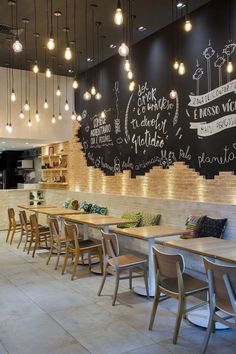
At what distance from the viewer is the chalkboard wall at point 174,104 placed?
6156 millimetres

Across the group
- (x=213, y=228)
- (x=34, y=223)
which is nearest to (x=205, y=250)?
(x=213, y=228)

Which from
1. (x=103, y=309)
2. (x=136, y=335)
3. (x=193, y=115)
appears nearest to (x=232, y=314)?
(x=136, y=335)

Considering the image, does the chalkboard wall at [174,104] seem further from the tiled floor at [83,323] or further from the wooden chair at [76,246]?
the tiled floor at [83,323]

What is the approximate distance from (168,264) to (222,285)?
702mm

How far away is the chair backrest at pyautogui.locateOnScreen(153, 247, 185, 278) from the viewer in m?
3.61

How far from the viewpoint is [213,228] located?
18.9ft

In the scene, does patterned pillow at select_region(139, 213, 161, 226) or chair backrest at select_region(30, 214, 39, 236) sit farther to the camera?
chair backrest at select_region(30, 214, 39, 236)

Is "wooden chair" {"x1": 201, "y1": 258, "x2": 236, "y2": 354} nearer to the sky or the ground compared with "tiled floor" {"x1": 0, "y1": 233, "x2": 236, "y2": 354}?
nearer to the sky

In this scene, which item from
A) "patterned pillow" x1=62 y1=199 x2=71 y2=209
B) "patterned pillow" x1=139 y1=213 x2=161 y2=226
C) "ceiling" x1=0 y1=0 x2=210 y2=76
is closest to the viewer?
"ceiling" x1=0 y1=0 x2=210 y2=76

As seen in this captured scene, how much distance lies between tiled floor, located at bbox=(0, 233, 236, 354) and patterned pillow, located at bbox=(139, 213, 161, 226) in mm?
1676

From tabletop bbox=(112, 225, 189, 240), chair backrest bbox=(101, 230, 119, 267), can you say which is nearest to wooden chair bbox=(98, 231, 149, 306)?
chair backrest bbox=(101, 230, 119, 267)

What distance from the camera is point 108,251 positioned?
4961 millimetres

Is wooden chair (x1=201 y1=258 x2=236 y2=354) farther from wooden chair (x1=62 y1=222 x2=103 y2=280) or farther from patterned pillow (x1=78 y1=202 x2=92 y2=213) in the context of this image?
patterned pillow (x1=78 y1=202 x2=92 y2=213)

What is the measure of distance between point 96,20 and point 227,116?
323 centimetres
